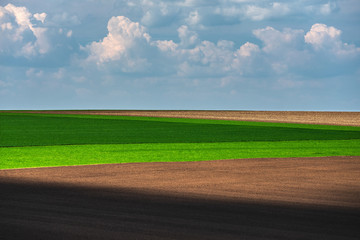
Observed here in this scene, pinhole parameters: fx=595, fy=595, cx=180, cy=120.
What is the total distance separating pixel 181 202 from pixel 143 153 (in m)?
14.9

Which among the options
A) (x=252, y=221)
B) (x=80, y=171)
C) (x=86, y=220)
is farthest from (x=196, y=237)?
(x=80, y=171)

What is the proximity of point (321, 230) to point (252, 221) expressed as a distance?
4.31 ft

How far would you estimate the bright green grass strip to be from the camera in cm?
2412

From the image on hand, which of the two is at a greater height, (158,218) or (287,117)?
(158,218)

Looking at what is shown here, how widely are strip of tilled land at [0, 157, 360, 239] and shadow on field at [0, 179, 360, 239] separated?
2 cm

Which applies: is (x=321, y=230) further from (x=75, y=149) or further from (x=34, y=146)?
(x=34, y=146)

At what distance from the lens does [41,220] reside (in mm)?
10828

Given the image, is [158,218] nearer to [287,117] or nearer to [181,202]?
[181,202]

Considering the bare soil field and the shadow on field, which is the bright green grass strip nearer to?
the shadow on field

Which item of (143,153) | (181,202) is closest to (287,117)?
(143,153)

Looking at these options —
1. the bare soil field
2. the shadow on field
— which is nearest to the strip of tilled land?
the shadow on field

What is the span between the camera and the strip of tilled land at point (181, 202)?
9.95 m

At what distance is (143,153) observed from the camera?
2772cm

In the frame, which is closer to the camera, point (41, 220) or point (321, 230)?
point (321, 230)
